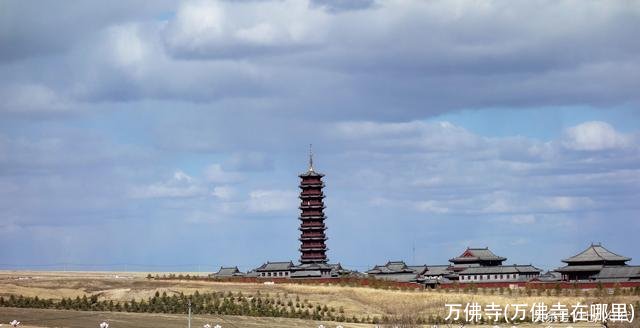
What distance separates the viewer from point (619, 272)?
124625 mm

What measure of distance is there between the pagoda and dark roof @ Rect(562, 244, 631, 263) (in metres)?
29.6

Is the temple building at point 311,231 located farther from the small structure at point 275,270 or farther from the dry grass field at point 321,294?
the dry grass field at point 321,294

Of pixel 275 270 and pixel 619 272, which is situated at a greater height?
Answer: pixel 275 270

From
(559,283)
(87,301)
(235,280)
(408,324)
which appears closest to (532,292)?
(559,283)

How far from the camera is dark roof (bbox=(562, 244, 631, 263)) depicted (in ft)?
424

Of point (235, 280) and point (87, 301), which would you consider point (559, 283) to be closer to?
point (235, 280)

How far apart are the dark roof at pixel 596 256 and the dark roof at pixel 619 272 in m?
2.43

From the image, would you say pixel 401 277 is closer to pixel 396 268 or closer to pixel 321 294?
pixel 396 268

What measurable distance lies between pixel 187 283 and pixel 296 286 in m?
11.1

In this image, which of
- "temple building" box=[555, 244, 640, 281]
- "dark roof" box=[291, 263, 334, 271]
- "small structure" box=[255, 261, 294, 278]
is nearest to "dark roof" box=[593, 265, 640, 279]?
"temple building" box=[555, 244, 640, 281]

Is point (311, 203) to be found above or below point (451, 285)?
above

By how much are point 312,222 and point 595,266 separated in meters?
34.3

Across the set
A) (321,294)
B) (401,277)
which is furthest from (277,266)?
(321,294)

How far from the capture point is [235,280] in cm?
12775
